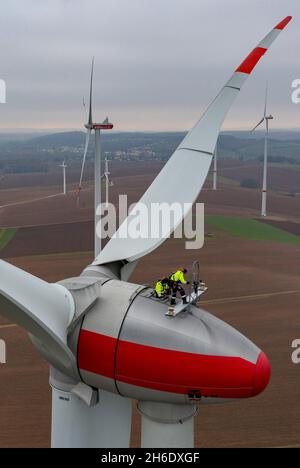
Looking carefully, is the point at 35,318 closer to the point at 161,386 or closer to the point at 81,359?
the point at 81,359

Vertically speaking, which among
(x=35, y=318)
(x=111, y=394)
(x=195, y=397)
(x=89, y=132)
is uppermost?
(x=89, y=132)

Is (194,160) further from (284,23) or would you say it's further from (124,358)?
(124,358)

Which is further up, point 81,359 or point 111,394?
point 81,359

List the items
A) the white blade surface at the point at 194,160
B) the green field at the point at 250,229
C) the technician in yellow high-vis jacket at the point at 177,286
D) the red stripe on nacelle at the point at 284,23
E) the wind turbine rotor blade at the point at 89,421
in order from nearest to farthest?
the technician in yellow high-vis jacket at the point at 177,286
the wind turbine rotor blade at the point at 89,421
the white blade surface at the point at 194,160
the red stripe on nacelle at the point at 284,23
the green field at the point at 250,229

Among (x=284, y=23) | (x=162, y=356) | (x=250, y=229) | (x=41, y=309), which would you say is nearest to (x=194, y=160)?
(x=284, y=23)

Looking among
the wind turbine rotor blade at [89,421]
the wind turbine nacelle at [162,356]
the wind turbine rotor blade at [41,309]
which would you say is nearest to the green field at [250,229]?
the wind turbine rotor blade at [89,421]

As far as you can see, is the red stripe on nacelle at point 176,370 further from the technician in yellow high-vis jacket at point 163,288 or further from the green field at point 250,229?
the green field at point 250,229
